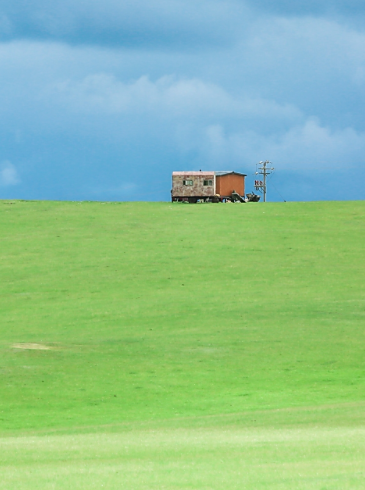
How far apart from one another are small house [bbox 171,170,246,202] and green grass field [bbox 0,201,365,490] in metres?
17.6

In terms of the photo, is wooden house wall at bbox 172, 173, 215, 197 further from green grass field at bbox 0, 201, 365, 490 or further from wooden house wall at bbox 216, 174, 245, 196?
green grass field at bbox 0, 201, 365, 490

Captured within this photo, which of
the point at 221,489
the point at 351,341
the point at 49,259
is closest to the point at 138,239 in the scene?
the point at 49,259

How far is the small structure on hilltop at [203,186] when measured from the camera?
238 ft

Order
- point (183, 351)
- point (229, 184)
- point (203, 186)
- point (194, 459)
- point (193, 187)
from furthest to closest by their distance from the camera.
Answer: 1. point (229, 184)
2. point (193, 187)
3. point (203, 186)
4. point (183, 351)
5. point (194, 459)

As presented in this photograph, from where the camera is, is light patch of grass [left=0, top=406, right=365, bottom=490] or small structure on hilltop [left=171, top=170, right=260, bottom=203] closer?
light patch of grass [left=0, top=406, right=365, bottom=490]

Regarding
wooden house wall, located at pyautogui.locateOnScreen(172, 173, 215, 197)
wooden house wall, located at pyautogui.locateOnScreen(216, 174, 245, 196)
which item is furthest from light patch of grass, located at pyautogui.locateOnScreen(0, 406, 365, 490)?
wooden house wall, located at pyautogui.locateOnScreen(216, 174, 245, 196)

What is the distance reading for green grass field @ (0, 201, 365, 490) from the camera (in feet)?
36.8

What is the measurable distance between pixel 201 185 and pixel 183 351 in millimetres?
48287

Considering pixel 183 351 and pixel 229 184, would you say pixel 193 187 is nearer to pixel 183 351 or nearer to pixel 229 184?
pixel 229 184

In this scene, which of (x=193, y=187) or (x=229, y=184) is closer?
(x=193, y=187)

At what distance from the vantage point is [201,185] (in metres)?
72.8

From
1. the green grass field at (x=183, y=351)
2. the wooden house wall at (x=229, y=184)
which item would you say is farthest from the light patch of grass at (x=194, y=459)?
the wooden house wall at (x=229, y=184)

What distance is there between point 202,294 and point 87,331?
728 cm

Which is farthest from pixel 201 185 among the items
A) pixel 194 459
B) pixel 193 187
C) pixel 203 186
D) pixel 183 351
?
pixel 194 459
